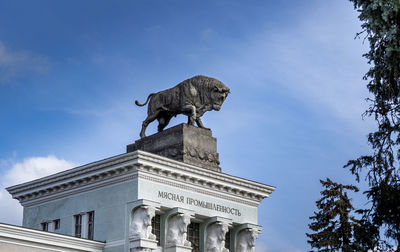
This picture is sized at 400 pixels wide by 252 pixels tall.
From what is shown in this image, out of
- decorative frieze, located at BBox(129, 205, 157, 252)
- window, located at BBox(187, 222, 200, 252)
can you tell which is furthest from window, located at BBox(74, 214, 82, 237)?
window, located at BBox(187, 222, 200, 252)

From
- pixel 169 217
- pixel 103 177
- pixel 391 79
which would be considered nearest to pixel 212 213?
pixel 169 217

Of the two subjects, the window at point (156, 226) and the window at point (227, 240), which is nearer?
the window at point (156, 226)

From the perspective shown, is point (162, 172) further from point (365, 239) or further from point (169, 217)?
point (365, 239)

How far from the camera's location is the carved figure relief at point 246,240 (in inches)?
1430

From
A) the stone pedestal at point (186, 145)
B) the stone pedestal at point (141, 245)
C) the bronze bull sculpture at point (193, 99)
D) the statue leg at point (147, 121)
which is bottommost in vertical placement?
the stone pedestal at point (141, 245)

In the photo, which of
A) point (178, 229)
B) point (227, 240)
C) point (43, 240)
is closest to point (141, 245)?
point (178, 229)

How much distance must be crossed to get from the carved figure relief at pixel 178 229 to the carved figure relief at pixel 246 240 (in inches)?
166

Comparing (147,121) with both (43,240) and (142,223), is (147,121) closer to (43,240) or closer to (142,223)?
(142,223)

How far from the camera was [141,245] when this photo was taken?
3094 cm

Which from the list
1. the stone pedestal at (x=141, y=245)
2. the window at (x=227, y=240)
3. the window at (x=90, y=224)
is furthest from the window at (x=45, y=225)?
the window at (x=227, y=240)

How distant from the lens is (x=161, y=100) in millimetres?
38062

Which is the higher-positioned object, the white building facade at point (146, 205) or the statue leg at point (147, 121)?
the statue leg at point (147, 121)

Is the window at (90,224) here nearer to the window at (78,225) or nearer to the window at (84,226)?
the window at (84,226)

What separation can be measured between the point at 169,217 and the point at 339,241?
12921 mm
